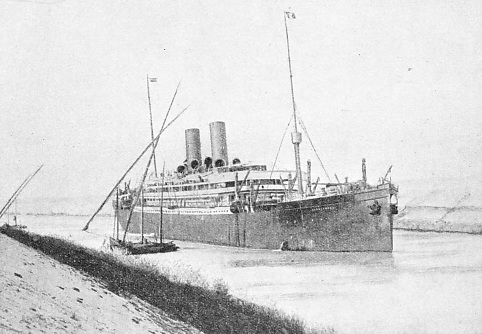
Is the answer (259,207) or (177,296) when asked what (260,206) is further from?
(177,296)

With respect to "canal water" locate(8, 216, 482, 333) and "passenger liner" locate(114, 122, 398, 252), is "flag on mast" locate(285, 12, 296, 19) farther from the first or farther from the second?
"canal water" locate(8, 216, 482, 333)

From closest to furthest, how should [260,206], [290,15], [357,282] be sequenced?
[290,15], [357,282], [260,206]

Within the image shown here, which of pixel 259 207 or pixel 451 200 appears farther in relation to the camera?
pixel 259 207

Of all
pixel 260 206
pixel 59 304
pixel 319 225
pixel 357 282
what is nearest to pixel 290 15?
pixel 357 282

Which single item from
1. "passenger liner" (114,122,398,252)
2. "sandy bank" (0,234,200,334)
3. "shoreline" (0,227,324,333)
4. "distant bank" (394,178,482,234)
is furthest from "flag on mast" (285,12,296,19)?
"sandy bank" (0,234,200,334)

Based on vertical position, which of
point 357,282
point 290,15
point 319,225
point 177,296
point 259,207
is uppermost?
point 290,15

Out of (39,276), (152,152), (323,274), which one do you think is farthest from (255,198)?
(39,276)

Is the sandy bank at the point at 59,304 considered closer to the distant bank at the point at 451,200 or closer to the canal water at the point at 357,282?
the canal water at the point at 357,282
